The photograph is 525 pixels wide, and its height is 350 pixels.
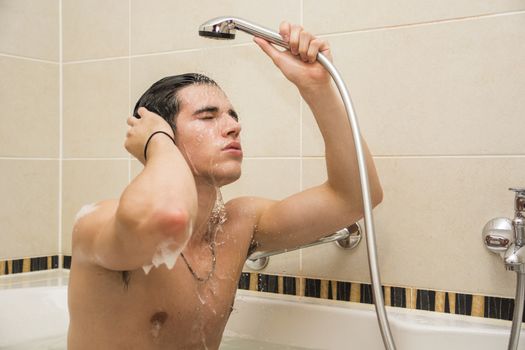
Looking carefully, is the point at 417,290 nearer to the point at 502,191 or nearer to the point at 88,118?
the point at 502,191

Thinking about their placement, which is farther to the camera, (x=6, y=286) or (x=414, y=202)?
(x=6, y=286)

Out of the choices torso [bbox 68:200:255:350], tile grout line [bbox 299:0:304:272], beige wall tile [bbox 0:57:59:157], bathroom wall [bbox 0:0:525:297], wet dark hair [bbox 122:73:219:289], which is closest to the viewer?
torso [bbox 68:200:255:350]

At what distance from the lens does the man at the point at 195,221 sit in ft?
3.42

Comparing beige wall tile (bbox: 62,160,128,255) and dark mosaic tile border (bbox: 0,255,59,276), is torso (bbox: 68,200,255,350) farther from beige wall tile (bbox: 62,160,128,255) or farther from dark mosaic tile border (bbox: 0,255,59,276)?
dark mosaic tile border (bbox: 0,255,59,276)

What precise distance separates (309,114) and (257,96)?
0.53 feet

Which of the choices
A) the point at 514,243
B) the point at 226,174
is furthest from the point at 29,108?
the point at 514,243

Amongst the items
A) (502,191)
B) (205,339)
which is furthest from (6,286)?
(502,191)

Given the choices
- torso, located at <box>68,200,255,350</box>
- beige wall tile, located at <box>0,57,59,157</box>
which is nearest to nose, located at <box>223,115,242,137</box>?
torso, located at <box>68,200,255,350</box>

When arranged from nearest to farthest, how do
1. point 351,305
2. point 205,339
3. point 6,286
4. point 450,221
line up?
point 205,339, point 450,221, point 351,305, point 6,286

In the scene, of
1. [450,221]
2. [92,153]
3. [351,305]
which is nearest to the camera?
[450,221]

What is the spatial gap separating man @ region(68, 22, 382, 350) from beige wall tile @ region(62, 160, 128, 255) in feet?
1.89

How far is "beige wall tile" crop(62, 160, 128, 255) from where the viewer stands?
75.4 inches

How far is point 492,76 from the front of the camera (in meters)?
1.37

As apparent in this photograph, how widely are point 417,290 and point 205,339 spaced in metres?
0.52
